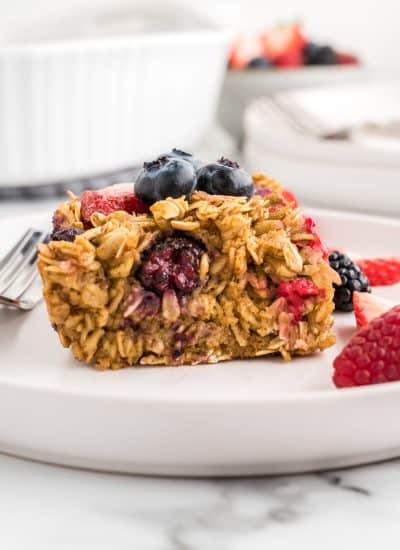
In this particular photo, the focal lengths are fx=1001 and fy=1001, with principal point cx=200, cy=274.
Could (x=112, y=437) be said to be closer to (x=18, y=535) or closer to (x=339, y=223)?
(x=18, y=535)

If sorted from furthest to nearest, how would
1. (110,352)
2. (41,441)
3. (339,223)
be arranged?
(339,223) → (110,352) → (41,441)

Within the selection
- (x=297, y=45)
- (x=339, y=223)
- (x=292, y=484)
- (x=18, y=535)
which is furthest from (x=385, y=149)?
(x=18, y=535)

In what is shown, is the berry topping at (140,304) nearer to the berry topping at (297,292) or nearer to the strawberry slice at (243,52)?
the berry topping at (297,292)

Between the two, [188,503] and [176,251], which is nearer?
[188,503]

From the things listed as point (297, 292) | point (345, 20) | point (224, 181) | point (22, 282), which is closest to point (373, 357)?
point (297, 292)

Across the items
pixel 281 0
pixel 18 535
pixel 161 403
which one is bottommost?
pixel 281 0

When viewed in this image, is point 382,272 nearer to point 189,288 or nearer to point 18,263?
point 189,288

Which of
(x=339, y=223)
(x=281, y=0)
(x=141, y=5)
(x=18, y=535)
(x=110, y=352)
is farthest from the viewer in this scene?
(x=281, y=0)
